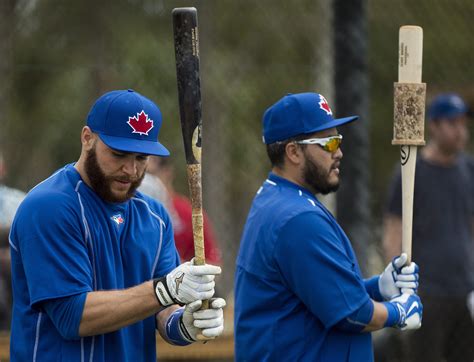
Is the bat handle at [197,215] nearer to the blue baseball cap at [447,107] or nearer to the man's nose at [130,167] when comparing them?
the man's nose at [130,167]

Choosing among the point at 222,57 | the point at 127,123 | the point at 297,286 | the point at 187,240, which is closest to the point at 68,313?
the point at 127,123

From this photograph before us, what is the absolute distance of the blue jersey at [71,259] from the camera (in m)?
3.33

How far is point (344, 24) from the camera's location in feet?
17.9

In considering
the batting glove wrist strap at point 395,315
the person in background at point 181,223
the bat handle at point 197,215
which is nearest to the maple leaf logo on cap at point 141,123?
the bat handle at point 197,215

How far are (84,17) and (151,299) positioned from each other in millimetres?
3878

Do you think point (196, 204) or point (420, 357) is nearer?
point (196, 204)

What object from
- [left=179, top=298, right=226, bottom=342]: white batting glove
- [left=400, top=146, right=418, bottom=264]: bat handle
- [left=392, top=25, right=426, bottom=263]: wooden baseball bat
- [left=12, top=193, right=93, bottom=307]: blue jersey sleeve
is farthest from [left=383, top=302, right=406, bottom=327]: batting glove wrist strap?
[left=12, top=193, right=93, bottom=307]: blue jersey sleeve

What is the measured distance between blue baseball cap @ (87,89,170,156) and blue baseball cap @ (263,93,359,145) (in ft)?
2.78

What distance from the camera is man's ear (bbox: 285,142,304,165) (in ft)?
14.0

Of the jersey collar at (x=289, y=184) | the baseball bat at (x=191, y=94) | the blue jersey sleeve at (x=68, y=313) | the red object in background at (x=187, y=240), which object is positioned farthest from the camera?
the red object in background at (x=187, y=240)

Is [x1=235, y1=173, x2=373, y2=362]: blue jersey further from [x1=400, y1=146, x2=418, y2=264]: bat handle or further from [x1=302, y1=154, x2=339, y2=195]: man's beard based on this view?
[x1=400, y1=146, x2=418, y2=264]: bat handle

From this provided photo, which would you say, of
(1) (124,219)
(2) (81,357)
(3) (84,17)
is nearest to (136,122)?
(1) (124,219)

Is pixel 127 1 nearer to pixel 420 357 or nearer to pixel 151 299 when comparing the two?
pixel 420 357

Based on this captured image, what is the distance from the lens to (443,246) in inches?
258
